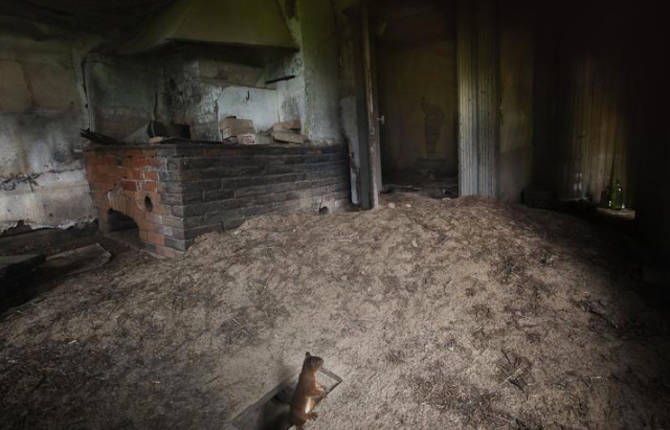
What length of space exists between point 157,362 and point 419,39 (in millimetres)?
5935

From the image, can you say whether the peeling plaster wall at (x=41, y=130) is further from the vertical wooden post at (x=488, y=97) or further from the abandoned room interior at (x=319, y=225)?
the vertical wooden post at (x=488, y=97)

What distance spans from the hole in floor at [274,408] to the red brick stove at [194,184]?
158 centimetres

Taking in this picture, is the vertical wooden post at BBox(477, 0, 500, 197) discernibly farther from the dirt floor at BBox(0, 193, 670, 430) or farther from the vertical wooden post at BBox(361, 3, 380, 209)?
the vertical wooden post at BBox(361, 3, 380, 209)

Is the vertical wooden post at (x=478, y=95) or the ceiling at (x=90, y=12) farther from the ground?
the ceiling at (x=90, y=12)

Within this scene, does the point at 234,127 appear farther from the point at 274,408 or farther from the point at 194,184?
the point at 274,408

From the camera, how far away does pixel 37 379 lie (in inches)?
70.7

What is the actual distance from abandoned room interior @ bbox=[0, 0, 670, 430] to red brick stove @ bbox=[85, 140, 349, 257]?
24 millimetres

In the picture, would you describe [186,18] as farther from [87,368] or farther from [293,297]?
[87,368]

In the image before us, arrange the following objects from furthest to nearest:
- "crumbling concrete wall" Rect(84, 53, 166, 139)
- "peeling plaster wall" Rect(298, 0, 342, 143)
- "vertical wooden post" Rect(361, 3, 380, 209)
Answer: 1. "crumbling concrete wall" Rect(84, 53, 166, 139)
2. "peeling plaster wall" Rect(298, 0, 342, 143)
3. "vertical wooden post" Rect(361, 3, 380, 209)

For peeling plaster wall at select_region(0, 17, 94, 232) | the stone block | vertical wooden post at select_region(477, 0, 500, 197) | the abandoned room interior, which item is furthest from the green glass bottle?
peeling plaster wall at select_region(0, 17, 94, 232)

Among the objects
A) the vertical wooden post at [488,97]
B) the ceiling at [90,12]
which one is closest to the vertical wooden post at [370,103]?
the vertical wooden post at [488,97]

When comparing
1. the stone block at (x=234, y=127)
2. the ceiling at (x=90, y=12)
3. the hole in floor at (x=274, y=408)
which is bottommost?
the hole in floor at (x=274, y=408)

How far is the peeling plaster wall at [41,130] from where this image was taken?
3.89 metres

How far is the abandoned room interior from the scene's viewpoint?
5.57 ft
